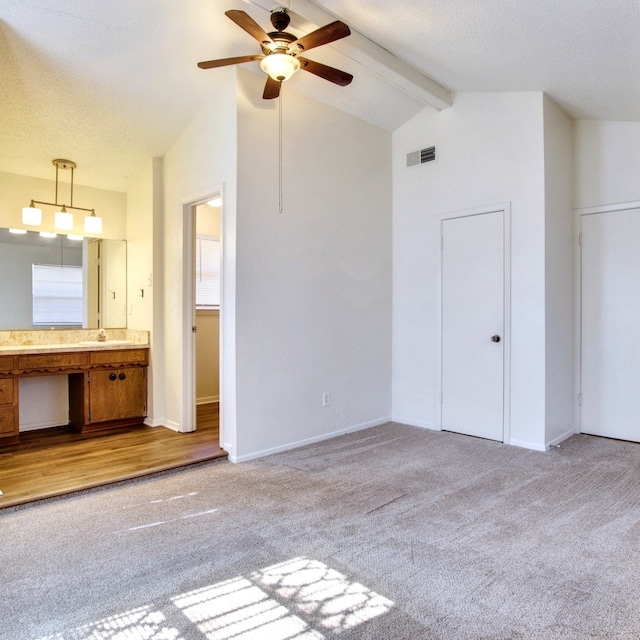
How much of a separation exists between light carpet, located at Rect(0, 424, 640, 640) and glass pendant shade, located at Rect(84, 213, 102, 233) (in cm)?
260

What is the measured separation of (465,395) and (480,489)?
55.4 inches

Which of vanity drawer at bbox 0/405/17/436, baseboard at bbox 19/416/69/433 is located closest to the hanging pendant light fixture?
vanity drawer at bbox 0/405/17/436

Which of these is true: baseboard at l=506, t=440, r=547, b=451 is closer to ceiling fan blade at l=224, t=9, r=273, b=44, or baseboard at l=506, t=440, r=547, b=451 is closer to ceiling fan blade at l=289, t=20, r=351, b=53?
ceiling fan blade at l=289, t=20, r=351, b=53

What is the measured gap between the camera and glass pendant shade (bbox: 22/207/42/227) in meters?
4.19

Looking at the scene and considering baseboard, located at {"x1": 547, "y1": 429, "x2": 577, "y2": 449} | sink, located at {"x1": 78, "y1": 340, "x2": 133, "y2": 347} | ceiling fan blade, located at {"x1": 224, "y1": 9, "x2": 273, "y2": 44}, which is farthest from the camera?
sink, located at {"x1": 78, "y1": 340, "x2": 133, "y2": 347}

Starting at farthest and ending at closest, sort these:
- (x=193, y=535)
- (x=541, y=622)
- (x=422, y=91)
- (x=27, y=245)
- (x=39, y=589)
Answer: (x=27, y=245)
(x=422, y=91)
(x=193, y=535)
(x=39, y=589)
(x=541, y=622)

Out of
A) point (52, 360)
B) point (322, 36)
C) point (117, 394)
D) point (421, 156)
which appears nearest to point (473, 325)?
point (421, 156)

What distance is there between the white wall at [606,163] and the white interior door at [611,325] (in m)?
0.16

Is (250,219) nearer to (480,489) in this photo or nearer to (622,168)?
(480,489)

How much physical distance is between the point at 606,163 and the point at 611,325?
146cm

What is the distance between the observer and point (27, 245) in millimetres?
4320

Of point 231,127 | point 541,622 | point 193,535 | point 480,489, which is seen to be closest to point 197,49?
point 231,127

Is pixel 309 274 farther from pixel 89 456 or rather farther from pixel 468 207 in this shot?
pixel 89 456

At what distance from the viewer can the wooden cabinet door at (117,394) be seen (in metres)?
4.24
